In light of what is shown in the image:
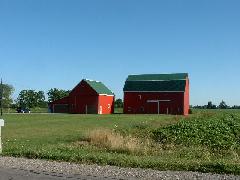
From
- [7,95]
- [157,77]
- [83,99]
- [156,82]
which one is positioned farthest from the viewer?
[7,95]

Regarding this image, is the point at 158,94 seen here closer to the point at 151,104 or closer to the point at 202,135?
the point at 151,104

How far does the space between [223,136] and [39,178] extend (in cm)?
1431

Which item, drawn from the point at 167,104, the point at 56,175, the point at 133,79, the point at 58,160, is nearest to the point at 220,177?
the point at 56,175

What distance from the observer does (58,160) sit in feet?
42.9

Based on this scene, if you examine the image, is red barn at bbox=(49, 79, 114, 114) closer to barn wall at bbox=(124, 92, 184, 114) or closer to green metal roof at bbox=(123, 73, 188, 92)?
barn wall at bbox=(124, 92, 184, 114)

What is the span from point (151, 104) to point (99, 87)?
11145mm

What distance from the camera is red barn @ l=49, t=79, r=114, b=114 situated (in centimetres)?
8069

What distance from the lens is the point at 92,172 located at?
1079cm

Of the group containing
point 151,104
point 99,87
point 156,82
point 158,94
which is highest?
point 156,82

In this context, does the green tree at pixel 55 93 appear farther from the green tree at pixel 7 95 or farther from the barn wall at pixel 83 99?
the barn wall at pixel 83 99

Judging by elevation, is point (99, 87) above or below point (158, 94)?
above

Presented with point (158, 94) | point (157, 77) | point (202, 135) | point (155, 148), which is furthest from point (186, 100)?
point (155, 148)

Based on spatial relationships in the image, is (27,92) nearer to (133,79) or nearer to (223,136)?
(133,79)

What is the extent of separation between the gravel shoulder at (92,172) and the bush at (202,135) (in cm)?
850
